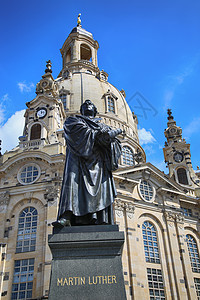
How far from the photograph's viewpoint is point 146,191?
113 ft

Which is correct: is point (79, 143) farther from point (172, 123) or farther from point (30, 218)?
point (172, 123)

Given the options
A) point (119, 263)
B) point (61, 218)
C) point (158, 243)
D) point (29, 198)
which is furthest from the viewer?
point (158, 243)

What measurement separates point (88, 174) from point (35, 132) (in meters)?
29.7

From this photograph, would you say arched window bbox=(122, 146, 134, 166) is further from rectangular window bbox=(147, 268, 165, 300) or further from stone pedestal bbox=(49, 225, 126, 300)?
stone pedestal bbox=(49, 225, 126, 300)

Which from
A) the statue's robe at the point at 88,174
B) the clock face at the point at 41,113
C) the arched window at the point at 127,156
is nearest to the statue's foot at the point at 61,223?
the statue's robe at the point at 88,174

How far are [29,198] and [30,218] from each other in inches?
74.4

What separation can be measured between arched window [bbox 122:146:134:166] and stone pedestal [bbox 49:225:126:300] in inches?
1453

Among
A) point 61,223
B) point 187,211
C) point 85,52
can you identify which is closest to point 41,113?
point 187,211

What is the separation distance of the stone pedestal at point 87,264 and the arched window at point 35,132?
2977 cm

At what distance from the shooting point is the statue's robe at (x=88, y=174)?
714 cm

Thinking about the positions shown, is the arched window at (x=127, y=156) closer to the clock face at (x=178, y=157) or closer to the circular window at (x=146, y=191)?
the clock face at (x=178, y=157)

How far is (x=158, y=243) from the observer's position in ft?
103

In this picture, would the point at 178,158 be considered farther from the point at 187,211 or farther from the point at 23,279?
the point at 23,279

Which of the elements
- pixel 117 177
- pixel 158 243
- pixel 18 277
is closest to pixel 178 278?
pixel 158 243
